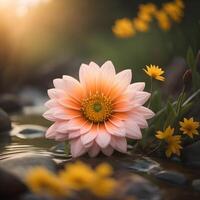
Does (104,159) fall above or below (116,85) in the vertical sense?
below

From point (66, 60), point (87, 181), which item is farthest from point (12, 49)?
point (87, 181)

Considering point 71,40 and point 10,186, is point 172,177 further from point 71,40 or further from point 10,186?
point 71,40

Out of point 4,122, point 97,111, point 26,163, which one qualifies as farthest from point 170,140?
point 4,122

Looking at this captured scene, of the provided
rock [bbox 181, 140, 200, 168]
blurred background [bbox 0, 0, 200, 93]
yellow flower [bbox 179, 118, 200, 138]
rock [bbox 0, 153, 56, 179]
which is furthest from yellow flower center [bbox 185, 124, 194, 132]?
blurred background [bbox 0, 0, 200, 93]

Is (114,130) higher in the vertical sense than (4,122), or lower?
lower

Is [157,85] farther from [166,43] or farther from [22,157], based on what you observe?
[22,157]

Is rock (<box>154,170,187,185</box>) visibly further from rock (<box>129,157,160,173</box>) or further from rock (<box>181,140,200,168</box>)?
rock (<box>181,140,200,168</box>)

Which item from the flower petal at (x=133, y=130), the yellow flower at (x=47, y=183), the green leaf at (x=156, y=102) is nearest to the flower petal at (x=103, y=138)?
the flower petal at (x=133, y=130)
